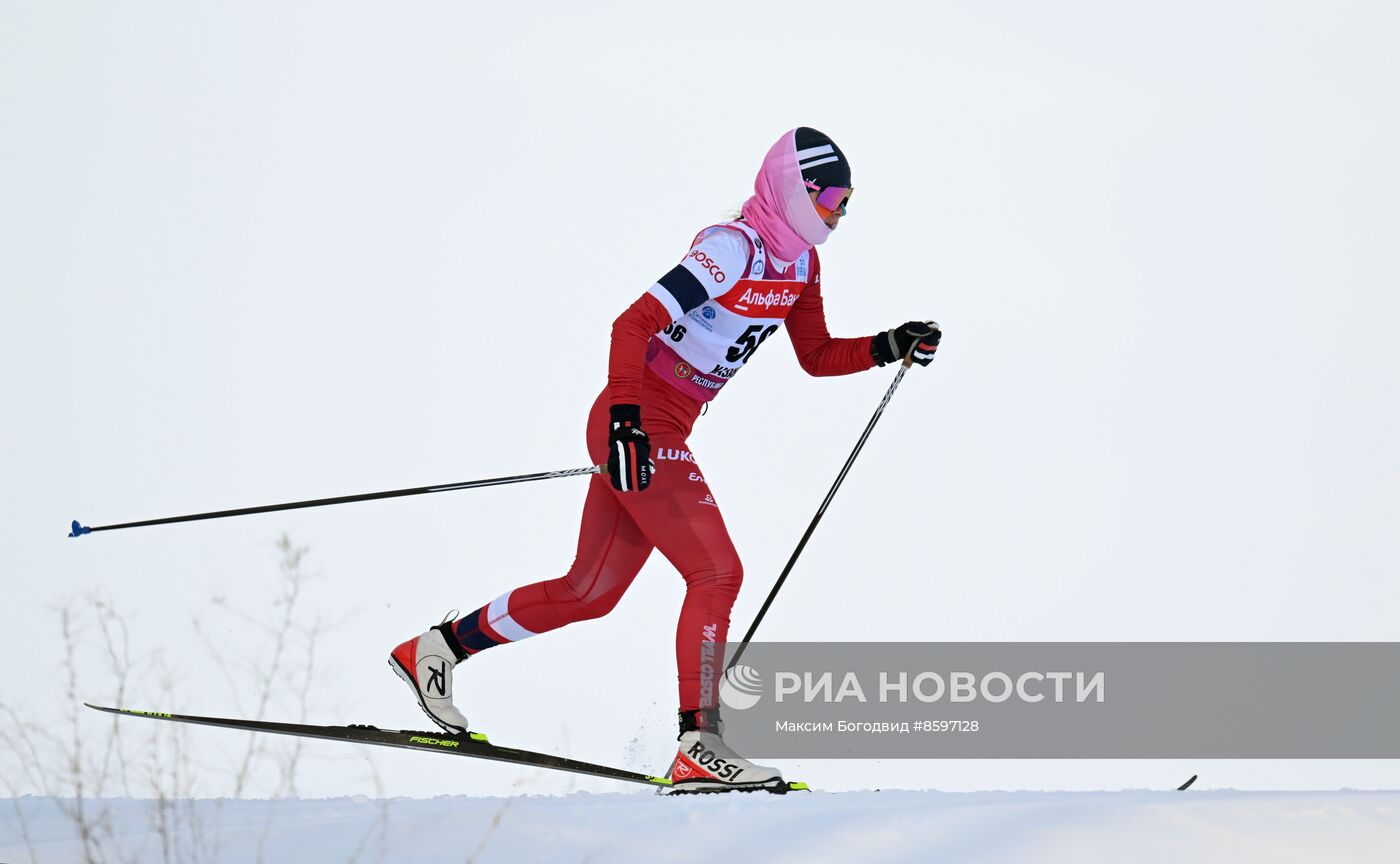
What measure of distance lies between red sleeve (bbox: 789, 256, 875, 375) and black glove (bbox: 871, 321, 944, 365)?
34 mm

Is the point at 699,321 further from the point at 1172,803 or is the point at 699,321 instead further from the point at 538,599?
the point at 1172,803

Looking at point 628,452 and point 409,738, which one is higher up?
point 628,452

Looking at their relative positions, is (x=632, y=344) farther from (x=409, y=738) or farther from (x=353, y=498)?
(x=409, y=738)

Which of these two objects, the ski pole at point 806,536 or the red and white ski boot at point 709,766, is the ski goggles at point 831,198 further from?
the red and white ski boot at point 709,766

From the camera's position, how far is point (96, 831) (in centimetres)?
268

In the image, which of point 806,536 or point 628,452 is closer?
point 628,452

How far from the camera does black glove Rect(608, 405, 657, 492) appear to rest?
3.24m

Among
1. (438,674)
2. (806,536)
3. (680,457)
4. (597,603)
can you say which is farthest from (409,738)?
(806,536)

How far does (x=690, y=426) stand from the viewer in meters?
3.69

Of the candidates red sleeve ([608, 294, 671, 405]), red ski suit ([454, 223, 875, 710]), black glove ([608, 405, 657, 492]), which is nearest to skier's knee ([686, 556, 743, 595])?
red ski suit ([454, 223, 875, 710])

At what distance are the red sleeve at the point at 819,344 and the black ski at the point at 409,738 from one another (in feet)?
4.28

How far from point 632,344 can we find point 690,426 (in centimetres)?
45

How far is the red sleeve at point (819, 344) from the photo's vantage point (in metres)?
3.91

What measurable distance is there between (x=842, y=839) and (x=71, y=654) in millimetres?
1564
